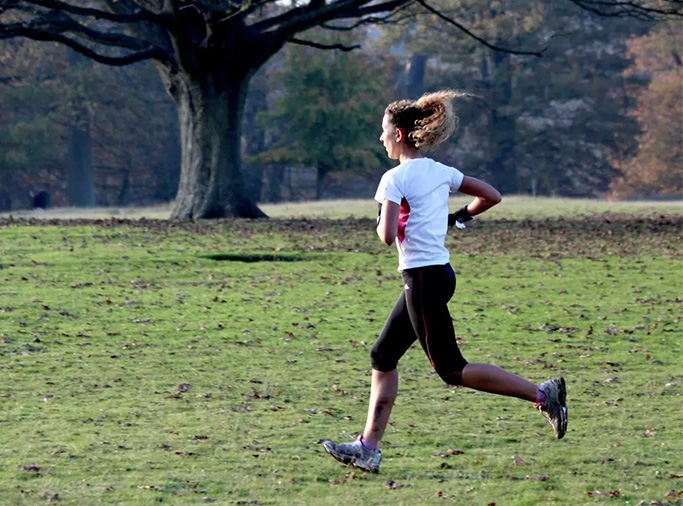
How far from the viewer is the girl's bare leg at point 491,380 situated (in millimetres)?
5734

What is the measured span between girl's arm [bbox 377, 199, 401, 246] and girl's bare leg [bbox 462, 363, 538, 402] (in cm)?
82

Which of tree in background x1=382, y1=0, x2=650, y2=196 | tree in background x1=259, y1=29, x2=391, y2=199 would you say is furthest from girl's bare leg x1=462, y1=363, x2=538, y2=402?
tree in background x1=382, y1=0, x2=650, y2=196

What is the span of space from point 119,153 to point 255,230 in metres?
39.7

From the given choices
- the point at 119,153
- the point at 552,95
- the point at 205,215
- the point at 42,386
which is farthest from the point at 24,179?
the point at 42,386

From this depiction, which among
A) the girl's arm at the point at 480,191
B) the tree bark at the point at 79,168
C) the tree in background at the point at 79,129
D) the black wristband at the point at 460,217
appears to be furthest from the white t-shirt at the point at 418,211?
the tree bark at the point at 79,168

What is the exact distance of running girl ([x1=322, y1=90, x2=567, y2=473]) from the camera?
5.55 m

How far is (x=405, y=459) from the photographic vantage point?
6012 mm

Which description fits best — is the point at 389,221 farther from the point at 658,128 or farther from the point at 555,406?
the point at 658,128

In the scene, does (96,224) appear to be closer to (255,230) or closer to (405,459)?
(255,230)

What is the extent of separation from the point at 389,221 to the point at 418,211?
0.21 m

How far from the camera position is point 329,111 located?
5322 cm

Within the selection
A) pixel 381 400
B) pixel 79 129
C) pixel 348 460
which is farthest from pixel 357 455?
pixel 79 129

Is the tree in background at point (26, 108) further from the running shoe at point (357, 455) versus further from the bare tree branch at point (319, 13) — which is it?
the running shoe at point (357, 455)

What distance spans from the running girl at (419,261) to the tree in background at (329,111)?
4774 cm
